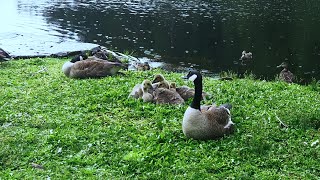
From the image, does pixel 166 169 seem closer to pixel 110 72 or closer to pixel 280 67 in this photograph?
pixel 110 72

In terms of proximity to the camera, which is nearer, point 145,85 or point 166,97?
point 166,97

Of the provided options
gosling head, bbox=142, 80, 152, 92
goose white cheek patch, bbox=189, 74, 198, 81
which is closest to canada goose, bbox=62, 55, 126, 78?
gosling head, bbox=142, 80, 152, 92

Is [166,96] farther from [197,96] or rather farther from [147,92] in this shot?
[197,96]

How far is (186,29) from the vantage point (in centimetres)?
4250

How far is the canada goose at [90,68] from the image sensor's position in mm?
16078

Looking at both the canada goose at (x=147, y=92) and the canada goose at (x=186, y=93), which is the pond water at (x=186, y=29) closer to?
the canada goose at (x=186, y=93)

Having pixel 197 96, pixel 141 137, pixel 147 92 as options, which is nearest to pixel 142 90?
pixel 147 92

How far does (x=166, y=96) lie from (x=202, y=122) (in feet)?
10.8

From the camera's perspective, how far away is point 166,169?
8.22 meters

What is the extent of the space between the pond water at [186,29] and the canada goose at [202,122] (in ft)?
56.7

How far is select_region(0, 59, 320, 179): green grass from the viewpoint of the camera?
27.1ft

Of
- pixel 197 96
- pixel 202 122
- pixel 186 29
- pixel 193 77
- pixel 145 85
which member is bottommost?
pixel 186 29

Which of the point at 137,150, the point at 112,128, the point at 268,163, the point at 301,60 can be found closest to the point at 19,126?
the point at 112,128

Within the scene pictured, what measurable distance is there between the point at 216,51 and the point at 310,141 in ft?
79.4
